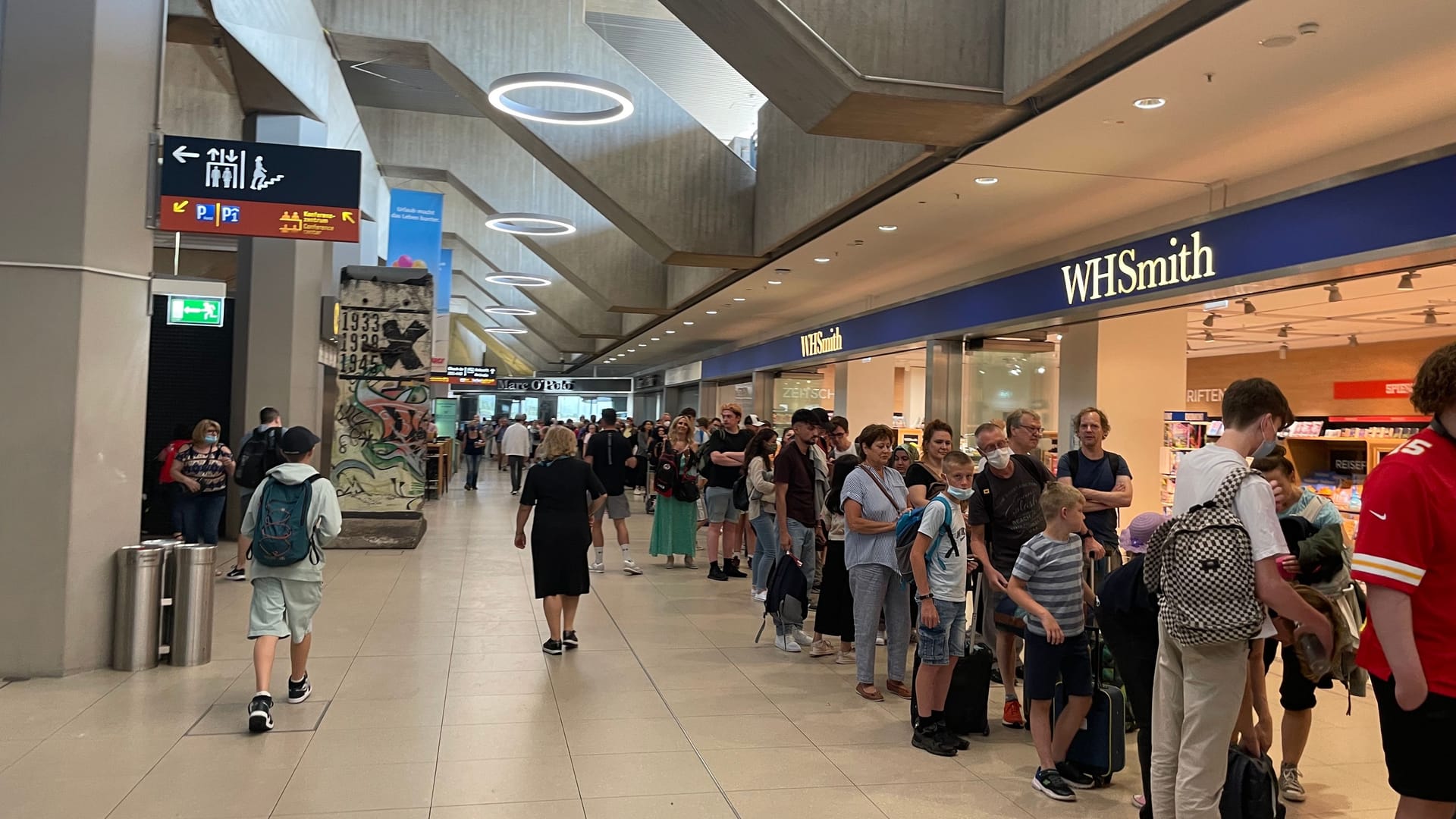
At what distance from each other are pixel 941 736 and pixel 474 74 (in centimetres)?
1002

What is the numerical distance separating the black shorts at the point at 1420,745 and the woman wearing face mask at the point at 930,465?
2.87 meters

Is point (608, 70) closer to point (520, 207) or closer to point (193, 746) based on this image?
point (520, 207)

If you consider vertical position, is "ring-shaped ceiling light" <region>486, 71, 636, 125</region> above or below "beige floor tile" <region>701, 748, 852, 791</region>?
above

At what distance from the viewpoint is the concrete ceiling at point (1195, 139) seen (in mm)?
4391

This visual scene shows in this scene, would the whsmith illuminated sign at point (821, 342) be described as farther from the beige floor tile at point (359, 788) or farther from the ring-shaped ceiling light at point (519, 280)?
the beige floor tile at point (359, 788)

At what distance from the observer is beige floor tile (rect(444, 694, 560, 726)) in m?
4.88

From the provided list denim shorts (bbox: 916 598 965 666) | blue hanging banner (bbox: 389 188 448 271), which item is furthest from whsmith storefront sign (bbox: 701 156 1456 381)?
blue hanging banner (bbox: 389 188 448 271)

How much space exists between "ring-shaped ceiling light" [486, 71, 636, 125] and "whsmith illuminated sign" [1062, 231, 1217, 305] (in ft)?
16.3

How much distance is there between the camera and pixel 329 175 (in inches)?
257

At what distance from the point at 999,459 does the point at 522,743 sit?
2.87 m

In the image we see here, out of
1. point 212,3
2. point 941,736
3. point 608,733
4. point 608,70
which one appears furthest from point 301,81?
point 941,736

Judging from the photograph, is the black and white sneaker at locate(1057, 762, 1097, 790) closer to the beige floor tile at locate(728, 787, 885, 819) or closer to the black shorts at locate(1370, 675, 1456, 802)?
the beige floor tile at locate(728, 787, 885, 819)

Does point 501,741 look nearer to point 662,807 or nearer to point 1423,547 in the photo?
point 662,807

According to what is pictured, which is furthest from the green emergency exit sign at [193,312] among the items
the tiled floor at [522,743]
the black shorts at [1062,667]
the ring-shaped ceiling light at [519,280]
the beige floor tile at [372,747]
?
the black shorts at [1062,667]
